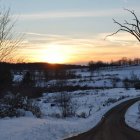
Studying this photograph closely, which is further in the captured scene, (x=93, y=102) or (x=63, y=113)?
(x=93, y=102)

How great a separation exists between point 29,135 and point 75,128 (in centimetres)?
656

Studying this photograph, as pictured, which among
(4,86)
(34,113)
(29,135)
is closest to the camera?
(29,135)

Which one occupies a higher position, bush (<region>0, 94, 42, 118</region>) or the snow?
bush (<region>0, 94, 42, 118</region>)

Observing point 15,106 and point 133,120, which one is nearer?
point 15,106

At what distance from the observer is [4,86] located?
25844mm

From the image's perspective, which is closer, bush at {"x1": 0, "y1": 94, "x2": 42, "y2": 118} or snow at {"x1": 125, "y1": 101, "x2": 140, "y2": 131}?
bush at {"x1": 0, "y1": 94, "x2": 42, "y2": 118}

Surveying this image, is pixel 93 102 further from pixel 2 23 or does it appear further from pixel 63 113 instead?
pixel 2 23

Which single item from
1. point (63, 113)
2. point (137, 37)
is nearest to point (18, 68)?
point (137, 37)

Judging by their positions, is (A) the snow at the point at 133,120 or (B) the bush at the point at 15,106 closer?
(B) the bush at the point at 15,106

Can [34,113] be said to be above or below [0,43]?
below

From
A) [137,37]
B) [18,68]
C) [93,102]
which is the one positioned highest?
[137,37]

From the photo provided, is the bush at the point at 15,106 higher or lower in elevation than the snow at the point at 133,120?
higher

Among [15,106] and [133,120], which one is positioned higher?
[15,106]

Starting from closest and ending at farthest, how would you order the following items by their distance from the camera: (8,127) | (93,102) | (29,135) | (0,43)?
1. (29,135)
2. (8,127)
3. (0,43)
4. (93,102)
